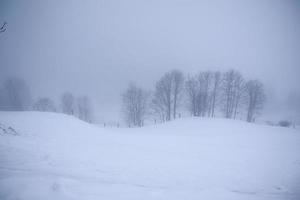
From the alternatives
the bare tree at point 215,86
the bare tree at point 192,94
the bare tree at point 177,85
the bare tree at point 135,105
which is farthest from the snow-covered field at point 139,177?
the bare tree at point 135,105

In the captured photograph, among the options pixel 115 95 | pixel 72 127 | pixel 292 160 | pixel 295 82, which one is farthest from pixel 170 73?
pixel 295 82

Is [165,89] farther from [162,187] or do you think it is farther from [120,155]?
[162,187]

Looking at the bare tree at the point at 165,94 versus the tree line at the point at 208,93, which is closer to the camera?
the tree line at the point at 208,93

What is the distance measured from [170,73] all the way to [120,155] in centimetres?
2888

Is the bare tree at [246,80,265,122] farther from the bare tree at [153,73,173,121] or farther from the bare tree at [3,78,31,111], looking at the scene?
the bare tree at [3,78,31,111]

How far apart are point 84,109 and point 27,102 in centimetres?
1889

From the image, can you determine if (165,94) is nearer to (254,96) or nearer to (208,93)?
(208,93)

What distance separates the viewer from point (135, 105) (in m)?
36.0

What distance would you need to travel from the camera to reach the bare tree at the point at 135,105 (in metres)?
35.7

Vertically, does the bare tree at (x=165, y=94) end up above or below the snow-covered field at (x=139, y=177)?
above

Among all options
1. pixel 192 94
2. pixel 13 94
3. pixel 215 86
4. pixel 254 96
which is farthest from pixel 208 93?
pixel 13 94

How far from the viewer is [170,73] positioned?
3375 centimetres

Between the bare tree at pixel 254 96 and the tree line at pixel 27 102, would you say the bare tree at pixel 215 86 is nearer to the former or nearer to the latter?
the bare tree at pixel 254 96

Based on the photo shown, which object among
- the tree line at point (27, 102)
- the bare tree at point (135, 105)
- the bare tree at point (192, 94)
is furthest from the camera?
the tree line at point (27, 102)
